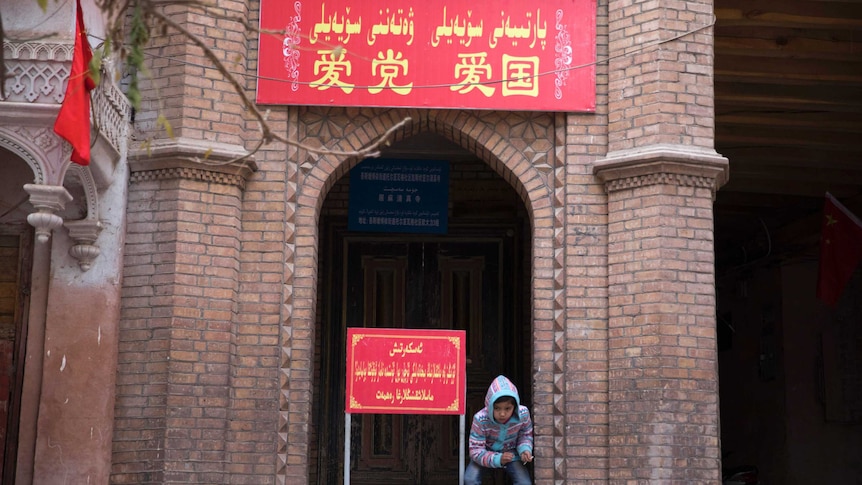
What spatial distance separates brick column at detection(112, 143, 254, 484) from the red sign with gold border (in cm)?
101

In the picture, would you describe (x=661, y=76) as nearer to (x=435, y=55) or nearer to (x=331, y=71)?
(x=435, y=55)

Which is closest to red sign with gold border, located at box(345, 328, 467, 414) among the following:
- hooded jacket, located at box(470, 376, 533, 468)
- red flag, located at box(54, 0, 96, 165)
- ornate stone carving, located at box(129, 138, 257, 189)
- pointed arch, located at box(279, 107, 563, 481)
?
hooded jacket, located at box(470, 376, 533, 468)

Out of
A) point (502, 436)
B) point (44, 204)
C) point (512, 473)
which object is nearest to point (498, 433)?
point (502, 436)

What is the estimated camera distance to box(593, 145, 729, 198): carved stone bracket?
9.30m

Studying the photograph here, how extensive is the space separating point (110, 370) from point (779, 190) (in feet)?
31.7

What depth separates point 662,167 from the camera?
9.30 m

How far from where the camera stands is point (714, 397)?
30.0 ft

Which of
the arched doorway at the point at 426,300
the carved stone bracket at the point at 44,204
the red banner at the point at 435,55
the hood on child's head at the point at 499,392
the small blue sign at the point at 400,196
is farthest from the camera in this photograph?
the arched doorway at the point at 426,300

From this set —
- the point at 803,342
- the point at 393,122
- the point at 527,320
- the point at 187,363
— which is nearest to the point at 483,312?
the point at 527,320

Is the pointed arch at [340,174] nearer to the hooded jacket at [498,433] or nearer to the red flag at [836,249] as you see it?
the hooded jacket at [498,433]

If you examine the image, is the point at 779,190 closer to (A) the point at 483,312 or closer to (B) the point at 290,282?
(A) the point at 483,312

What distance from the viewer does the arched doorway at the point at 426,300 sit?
12297 millimetres

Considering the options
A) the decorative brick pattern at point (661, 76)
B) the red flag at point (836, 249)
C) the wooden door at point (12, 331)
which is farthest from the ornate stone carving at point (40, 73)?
the red flag at point (836, 249)

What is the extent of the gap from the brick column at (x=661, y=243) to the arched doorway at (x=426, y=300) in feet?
9.77
